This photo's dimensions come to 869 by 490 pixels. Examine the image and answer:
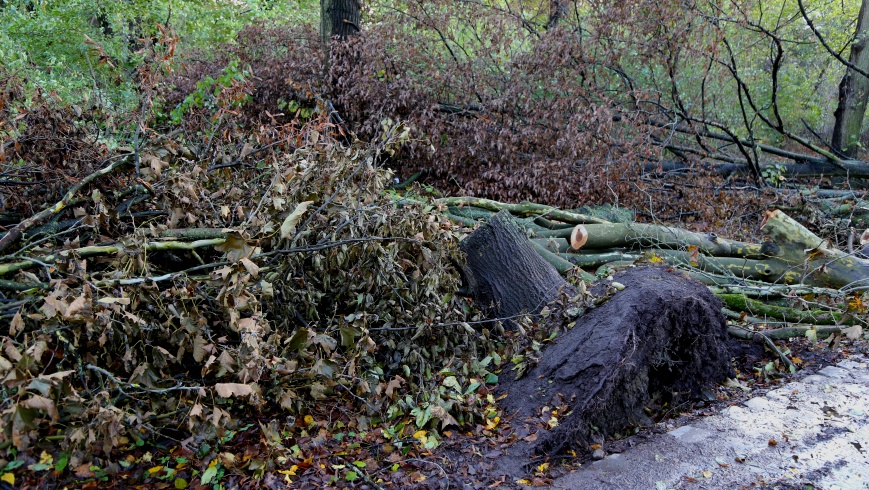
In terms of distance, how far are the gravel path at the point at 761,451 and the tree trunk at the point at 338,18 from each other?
278 inches

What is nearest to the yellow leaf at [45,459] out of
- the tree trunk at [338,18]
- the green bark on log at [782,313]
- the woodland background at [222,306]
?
the woodland background at [222,306]

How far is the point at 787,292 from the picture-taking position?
4980 mm

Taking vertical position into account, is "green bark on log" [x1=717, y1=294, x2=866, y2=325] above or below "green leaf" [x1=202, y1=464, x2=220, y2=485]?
above

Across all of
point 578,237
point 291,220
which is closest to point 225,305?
point 291,220

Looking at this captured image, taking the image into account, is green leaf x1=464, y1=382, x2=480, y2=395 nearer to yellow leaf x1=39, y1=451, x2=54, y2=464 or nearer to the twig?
yellow leaf x1=39, y1=451, x2=54, y2=464

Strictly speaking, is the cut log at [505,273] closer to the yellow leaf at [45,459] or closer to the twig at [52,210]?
the twig at [52,210]

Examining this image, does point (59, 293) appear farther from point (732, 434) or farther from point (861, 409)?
point (861, 409)

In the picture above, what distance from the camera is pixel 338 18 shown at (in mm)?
8508

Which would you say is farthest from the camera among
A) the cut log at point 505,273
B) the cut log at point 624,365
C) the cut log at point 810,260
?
the cut log at point 810,260

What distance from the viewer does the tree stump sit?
3.21m

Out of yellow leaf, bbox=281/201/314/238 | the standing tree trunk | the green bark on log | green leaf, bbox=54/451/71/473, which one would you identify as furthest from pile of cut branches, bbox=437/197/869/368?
the standing tree trunk

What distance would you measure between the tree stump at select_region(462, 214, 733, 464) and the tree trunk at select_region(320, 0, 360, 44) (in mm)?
5507

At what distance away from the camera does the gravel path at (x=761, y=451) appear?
9.18 ft

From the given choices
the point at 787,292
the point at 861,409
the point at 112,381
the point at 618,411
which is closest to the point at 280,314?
the point at 112,381
